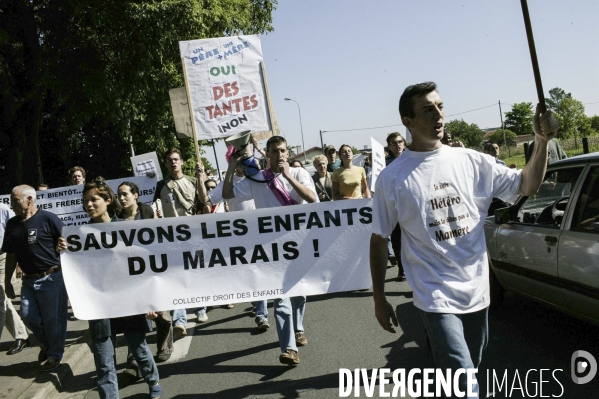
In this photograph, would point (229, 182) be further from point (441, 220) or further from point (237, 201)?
point (441, 220)

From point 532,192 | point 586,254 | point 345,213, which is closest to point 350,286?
point 345,213

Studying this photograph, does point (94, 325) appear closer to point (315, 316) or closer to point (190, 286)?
point (190, 286)

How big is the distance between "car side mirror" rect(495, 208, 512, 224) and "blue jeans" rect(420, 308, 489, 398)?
97.9 inches

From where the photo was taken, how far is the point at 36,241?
17.7 ft

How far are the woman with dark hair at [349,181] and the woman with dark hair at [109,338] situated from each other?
422 centimetres

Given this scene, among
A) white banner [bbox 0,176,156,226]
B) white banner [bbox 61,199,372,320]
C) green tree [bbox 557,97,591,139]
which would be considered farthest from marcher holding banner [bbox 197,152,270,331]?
green tree [bbox 557,97,591,139]

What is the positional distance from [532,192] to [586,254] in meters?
1.47

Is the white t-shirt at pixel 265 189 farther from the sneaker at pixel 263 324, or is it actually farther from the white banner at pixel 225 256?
the sneaker at pixel 263 324

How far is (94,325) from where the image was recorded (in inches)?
167

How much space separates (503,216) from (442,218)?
2.74m

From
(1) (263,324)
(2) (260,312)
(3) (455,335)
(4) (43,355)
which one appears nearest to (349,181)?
(2) (260,312)

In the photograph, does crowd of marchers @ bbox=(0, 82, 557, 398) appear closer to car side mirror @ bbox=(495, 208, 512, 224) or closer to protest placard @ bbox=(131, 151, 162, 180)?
car side mirror @ bbox=(495, 208, 512, 224)

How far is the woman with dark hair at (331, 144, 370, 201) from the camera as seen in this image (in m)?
8.20

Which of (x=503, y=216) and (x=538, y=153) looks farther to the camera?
(x=503, y=216)
